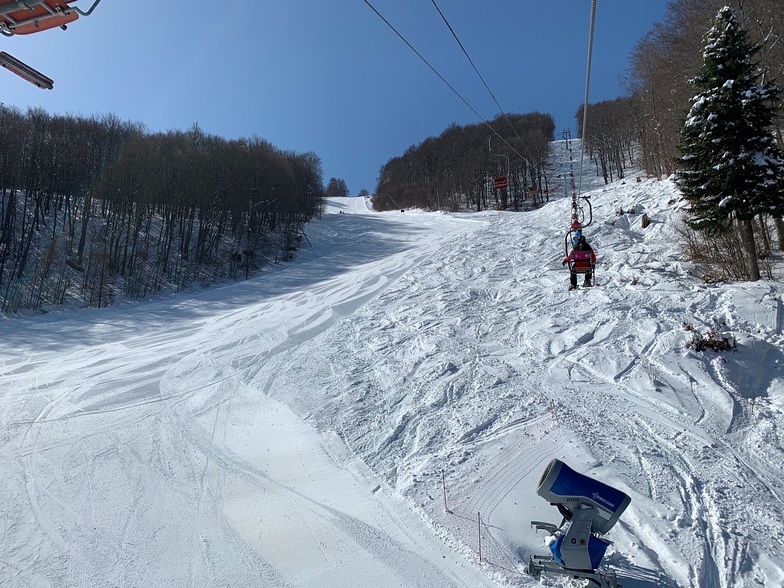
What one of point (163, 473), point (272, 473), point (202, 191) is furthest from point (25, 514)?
point (202, 191)

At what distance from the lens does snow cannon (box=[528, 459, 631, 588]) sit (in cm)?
391

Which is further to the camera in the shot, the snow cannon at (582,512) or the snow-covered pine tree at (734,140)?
the snow-covered pine tree at (734,140)

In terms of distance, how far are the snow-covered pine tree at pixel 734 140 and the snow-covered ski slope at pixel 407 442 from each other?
2.36 meters

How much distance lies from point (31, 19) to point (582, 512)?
20.1 feet

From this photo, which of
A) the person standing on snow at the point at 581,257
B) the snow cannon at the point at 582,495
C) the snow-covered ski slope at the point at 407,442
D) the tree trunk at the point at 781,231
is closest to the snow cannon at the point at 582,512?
the snow cannon at the point at 582,495

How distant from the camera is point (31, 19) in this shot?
3859 millimetres

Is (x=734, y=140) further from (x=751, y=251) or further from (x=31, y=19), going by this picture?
(x=31, y=19)

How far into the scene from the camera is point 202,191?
37.6 metres

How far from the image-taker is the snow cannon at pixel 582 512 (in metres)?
3.91

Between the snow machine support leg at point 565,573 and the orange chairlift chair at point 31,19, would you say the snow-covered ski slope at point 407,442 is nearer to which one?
the snow machine support leg at point 565,573

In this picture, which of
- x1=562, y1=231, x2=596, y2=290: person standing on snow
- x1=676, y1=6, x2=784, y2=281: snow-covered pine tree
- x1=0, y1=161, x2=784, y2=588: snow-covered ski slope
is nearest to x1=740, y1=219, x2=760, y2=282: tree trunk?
x1=676, y1=6, x2=784, y2=281: snow-covered pine tree

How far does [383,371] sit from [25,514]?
21.6 ft

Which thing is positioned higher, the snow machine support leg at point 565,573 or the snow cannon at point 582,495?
the snow cannon at point 582,495

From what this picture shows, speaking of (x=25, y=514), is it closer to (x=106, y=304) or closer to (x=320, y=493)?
(x=320, y=493)
